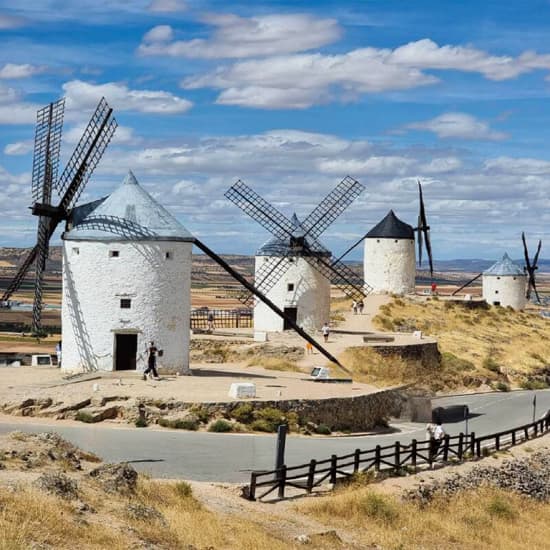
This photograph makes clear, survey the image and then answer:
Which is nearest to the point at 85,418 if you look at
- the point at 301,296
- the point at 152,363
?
the point at 152,363

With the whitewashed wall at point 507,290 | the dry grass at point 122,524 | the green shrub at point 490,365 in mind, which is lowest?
the dry grass at point 122,524

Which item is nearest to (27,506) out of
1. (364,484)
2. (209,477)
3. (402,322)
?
(209,477)

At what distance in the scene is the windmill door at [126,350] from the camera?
28609 mm

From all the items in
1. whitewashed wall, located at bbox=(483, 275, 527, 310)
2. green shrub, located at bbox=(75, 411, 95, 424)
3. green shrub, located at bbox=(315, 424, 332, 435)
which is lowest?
green shrub, located at bbox=(315, 424, 332, 435)

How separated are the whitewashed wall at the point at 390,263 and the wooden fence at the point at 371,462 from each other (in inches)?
1119

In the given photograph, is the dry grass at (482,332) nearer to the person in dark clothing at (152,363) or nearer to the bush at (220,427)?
the person in dark clothing at (152,363)

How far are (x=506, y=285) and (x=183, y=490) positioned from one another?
49794 millimetres


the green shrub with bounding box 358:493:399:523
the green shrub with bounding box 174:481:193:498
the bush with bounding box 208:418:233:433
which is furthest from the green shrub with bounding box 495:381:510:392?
the green shrub with bounding box 174:481:193:498

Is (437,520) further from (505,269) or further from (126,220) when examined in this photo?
(505,269)

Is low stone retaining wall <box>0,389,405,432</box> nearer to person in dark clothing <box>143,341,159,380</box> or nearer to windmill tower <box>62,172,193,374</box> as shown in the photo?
person in dark clothing <box>143,341,159,380</box>

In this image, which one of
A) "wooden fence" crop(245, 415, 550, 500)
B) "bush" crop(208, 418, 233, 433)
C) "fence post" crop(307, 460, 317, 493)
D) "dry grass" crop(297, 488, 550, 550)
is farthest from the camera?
"bush" crop(208, 418, 233, 433)

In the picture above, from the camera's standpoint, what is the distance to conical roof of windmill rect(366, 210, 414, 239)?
55.8m

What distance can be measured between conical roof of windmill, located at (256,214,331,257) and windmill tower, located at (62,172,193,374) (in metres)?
12.4

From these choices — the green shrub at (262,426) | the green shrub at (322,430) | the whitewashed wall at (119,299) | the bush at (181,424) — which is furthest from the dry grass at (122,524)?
the whitewashed wall at (119,299)
